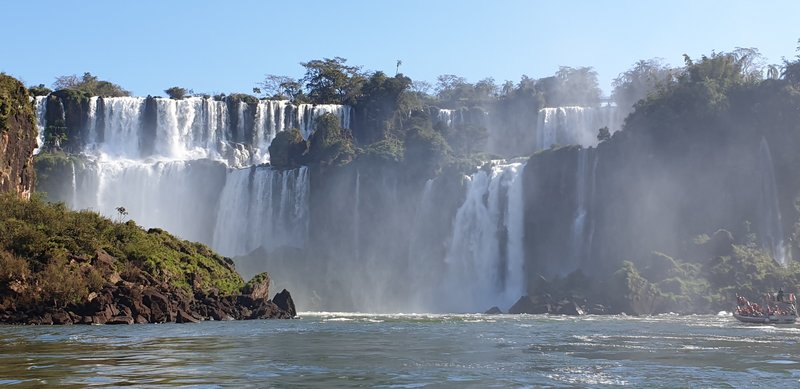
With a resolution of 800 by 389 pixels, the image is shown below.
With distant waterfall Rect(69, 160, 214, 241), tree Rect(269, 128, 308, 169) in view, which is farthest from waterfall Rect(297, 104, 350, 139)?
distant waterfall Rect(69, 160, 214, 241)

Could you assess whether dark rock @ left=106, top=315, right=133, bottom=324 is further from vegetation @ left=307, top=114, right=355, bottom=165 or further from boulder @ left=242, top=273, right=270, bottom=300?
vegetation @ left=307, top=114, right=355, bottom=165

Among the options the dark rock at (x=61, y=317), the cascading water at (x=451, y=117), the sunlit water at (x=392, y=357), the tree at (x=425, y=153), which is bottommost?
the dark rock at (x=61, y=317)

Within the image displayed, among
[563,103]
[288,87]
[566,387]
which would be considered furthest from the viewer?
[288,87]

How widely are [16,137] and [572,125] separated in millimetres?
63169

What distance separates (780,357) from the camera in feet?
94.7

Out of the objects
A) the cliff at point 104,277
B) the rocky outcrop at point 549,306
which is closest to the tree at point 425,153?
the rocky outcrop at point 549,306

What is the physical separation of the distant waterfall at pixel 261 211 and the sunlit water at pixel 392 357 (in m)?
49.4

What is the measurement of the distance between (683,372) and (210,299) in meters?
34.7

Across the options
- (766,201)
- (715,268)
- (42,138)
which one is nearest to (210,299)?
(715,268)

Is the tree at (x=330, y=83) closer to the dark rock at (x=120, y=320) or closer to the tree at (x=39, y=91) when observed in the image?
the tree at (x=39, y=91)

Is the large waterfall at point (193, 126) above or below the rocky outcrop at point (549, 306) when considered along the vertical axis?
above

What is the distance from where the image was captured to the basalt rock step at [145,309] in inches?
1754

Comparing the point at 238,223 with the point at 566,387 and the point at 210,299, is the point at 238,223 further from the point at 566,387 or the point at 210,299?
the point at 566,387

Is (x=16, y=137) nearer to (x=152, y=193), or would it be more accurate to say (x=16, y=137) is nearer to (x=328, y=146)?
(x=152, y=193)
